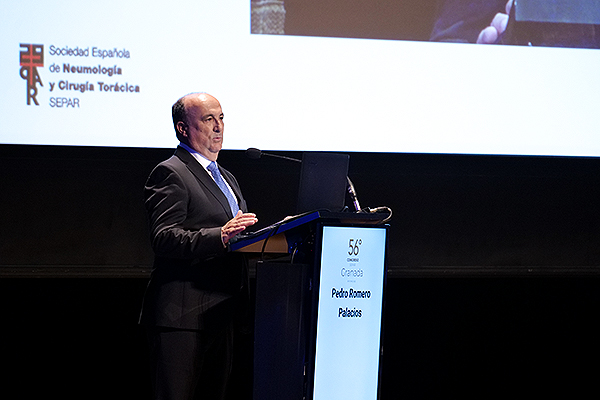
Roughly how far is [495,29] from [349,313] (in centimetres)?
197

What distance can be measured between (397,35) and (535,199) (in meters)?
1.15

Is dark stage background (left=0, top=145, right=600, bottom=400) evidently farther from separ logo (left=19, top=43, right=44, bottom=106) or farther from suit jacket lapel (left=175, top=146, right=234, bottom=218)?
suit jacket lapel (left=175, top=146, right=234, bottom=218)

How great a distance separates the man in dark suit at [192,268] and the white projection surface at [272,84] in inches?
35.1

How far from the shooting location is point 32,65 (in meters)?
2.80

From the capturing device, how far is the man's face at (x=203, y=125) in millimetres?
2049

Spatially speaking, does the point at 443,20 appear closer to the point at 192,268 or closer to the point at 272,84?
the point at 272,84

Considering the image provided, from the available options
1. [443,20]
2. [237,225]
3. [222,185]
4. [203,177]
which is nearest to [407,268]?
[443,20]

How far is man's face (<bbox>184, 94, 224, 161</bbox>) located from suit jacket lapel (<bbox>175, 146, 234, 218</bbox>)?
0.06 meters

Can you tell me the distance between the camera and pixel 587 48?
10.3ft

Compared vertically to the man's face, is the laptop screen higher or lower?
lower

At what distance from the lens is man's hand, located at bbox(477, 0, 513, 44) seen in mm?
3082

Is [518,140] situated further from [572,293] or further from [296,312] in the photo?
[296,312]

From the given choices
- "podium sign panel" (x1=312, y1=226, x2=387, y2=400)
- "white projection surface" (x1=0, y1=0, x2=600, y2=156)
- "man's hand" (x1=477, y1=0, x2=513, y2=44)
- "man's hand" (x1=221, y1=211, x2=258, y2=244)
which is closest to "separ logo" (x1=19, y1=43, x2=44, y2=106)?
"white projection surface" (x1=0, y1=0, x2=600, y2=156)

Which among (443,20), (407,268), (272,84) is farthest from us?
(407,268)
